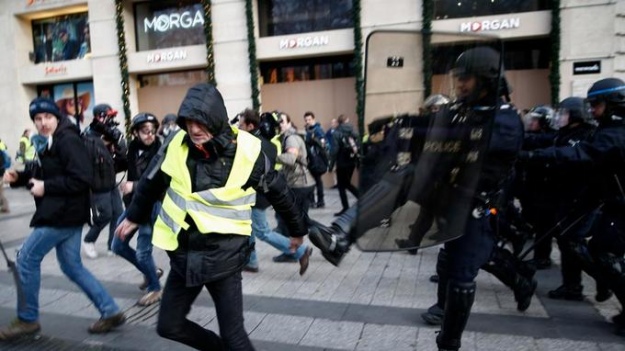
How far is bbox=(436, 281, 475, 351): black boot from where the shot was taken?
2.95 meters

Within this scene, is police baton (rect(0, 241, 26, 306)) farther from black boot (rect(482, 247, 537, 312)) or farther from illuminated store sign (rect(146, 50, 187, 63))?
illuminated store sign (rect(146, 50, 187, 63))

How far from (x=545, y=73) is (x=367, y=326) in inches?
381

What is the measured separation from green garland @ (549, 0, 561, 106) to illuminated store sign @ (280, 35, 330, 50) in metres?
5.17

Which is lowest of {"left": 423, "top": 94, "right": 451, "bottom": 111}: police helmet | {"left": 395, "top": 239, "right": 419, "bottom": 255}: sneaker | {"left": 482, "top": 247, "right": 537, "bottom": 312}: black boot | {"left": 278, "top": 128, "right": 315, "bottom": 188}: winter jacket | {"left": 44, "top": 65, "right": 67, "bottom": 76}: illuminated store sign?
{"left": 482, "top": 247, "right": 537, "bottom": 312}: black boot

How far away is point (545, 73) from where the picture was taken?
11430 millimetres

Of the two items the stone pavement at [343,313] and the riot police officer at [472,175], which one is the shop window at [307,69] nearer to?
the stone pavement at [343,313]

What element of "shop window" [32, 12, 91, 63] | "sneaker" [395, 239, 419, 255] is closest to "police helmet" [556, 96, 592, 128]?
"sneaker" [395, 239, 419, 255]

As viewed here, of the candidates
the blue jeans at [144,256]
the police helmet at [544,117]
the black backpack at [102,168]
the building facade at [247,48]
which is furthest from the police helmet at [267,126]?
the building facade at [247,48]

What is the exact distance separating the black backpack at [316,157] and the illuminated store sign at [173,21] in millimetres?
7067

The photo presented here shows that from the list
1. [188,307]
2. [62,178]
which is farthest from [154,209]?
[188,307]

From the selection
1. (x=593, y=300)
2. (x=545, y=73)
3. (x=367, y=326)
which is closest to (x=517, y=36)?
(x=545, y=73)

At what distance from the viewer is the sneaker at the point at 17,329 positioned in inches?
147

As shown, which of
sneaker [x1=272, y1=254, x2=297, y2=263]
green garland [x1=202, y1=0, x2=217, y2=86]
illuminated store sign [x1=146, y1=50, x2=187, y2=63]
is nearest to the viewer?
sneaker [x1=272, y1=254, x2=297, y2=263]

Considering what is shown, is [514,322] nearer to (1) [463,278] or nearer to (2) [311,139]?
(1) [463,278]
